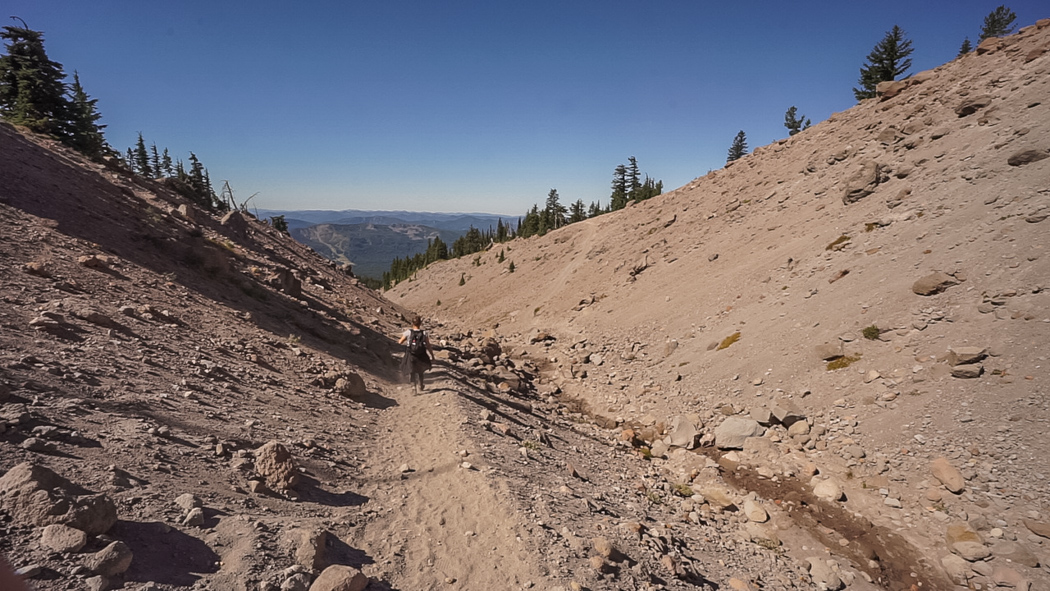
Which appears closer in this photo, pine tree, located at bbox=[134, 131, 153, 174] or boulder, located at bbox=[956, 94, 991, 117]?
boulder, located at bbox=[956, 94, 991, 117]

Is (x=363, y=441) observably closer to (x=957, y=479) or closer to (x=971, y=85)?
(x=957, y=479)

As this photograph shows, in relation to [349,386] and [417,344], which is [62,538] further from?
[417,344]

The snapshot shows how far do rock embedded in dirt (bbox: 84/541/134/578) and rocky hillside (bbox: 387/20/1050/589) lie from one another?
935 centimetres

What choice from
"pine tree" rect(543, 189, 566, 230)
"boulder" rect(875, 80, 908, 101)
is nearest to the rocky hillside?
"boulder" rect(875, 80, 908, 101)

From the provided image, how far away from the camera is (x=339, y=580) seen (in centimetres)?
421

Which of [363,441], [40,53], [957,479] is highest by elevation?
[40,53]

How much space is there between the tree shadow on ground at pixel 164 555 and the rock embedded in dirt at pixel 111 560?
10cm

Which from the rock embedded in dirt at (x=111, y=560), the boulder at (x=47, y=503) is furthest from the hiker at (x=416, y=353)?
the rock embedded in dirt at (x=111, y=560)

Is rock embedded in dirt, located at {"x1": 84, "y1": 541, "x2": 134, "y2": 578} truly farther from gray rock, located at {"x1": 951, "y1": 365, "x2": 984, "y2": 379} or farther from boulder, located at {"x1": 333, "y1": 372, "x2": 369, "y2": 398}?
gray rock, located at {"x1": 951, "y1": 365, "x2": 984, "y2": 379}

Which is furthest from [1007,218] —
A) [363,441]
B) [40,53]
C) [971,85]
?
[40,53]

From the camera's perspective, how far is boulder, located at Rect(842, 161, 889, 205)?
17578 mm

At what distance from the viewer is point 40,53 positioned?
2033cm

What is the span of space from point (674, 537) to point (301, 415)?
290 inches

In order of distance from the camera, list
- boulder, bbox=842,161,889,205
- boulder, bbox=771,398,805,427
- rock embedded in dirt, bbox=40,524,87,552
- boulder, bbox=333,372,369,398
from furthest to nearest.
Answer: boulder, bbox=842,161,889,205 < boulder, bbox=771,398,805,427 < boulder, bbox=333,372,369,398 < rock embedded in dirt, bbox=40,524,87,552
